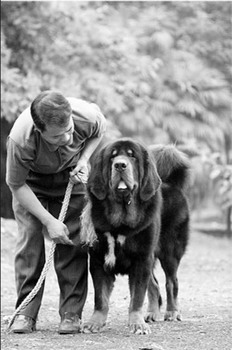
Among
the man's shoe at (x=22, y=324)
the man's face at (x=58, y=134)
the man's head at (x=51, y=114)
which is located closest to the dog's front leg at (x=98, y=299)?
the man's shoe at (x=22, y=324)

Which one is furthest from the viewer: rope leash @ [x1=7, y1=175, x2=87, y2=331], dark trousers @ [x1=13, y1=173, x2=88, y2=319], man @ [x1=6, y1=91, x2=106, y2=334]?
dark trousers @ [x1=13, y1=173, x2=88, y2=319]

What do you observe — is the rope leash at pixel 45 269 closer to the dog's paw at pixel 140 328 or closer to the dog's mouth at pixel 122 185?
the dog's mouth at pixel 122 185

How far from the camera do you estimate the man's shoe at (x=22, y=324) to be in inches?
192

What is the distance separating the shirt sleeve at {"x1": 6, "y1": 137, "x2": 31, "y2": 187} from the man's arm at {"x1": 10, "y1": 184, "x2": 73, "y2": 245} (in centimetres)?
6

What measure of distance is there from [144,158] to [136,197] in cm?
27

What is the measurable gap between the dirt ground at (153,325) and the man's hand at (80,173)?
104cm

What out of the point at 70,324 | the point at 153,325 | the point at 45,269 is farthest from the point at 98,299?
the point at 153,325

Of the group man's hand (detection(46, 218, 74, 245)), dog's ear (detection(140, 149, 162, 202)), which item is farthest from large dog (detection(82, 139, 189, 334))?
man's hand (detection(46, 218, 74, 245))

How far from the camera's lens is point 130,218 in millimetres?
4699

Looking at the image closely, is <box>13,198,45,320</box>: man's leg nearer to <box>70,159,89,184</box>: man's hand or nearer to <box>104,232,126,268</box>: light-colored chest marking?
<box>70,159,89,184</box>: man's hand

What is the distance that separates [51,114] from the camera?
14.0ft

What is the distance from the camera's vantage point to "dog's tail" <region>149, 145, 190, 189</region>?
5465 mm

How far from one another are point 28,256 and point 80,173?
71cm

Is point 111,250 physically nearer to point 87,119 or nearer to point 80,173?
point 80,173
